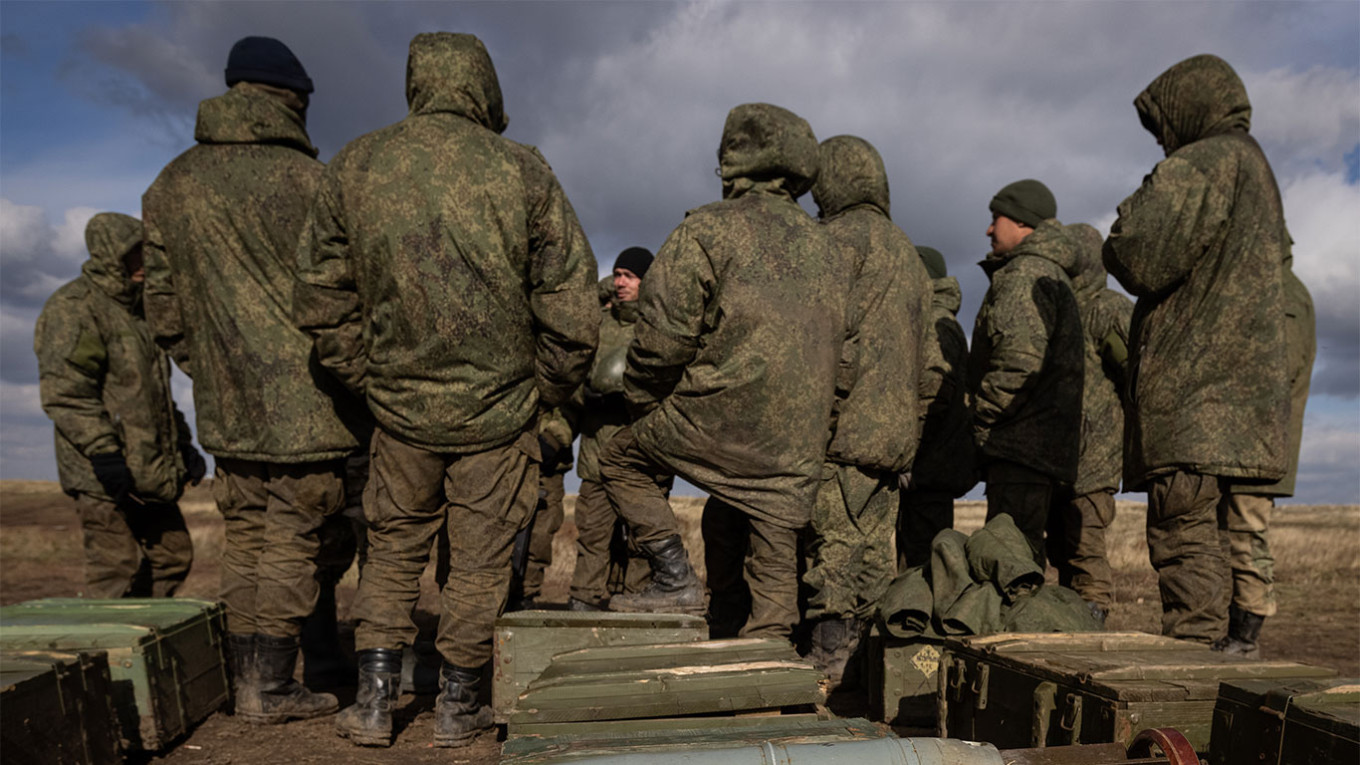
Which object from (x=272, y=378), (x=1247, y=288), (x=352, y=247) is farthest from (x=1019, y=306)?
(x=272, y=378)

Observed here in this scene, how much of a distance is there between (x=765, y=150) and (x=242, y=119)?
2.69 meters

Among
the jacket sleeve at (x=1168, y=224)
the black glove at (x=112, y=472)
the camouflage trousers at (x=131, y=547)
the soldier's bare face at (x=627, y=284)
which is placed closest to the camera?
the jacket sleeve at (x=1168, y=224)

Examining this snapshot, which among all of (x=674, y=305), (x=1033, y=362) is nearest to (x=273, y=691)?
(x=674, y=305)

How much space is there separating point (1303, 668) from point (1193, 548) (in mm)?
1663

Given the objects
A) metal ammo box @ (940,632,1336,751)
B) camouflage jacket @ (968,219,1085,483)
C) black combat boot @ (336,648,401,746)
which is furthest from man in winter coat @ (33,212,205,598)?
camouflage jacket @ (968,219,1085,483)

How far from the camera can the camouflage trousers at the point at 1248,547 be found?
5.11 metres

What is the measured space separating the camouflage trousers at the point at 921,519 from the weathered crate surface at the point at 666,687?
366 centimetres

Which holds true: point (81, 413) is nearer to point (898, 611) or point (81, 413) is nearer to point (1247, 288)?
point (898, 611)

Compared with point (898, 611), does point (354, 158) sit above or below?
above

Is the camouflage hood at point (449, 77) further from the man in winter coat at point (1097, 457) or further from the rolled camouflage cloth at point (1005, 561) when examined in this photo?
the man in winter coat at point (1097, 457)

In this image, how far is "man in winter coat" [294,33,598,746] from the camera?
4113mm

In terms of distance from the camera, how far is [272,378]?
15.3 ft

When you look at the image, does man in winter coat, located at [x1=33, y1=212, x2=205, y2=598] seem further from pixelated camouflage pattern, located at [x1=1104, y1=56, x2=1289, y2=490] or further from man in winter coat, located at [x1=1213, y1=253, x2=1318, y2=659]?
man in winter coat, located at [x1=1213, y1=253, x2=1318, y2=659]

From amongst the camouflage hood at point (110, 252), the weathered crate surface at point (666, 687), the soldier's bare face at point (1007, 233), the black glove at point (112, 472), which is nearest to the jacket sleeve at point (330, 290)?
the weathered crate surface at point (666, 687)
